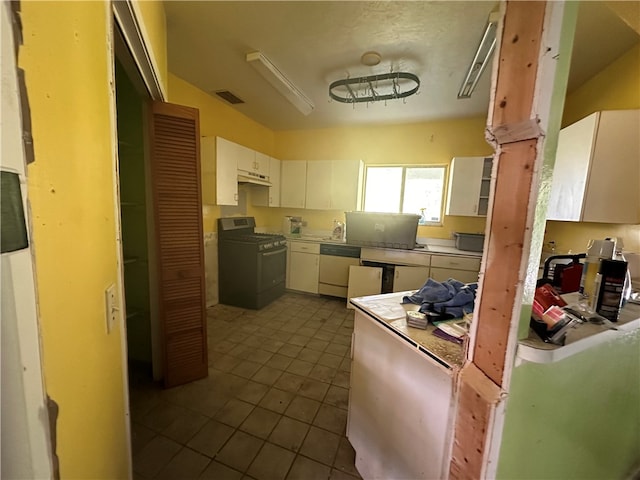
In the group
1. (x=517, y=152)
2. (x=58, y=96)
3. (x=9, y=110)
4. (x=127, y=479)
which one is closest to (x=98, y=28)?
(x=58, y=96)

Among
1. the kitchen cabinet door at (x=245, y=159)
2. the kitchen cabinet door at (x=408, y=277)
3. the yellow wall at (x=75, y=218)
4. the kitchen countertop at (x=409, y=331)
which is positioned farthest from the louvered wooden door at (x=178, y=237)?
the kitchen cabinet door at (x=408, y=277)

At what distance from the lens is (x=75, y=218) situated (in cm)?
60

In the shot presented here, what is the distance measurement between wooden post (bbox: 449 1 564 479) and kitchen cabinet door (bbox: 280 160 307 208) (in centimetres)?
348

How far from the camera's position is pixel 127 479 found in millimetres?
962

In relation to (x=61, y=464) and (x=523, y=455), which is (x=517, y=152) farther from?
(x=61, y=464)

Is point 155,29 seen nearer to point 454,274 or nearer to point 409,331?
point 409,331

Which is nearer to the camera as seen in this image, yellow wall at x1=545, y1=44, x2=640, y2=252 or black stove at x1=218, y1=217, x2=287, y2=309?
yellow wall at x1=545, y1=44, x2=640, y2=252

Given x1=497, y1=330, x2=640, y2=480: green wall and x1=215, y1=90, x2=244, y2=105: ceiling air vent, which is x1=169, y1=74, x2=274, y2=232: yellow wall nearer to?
x1=215, y1=90, x2=244, y2=105: ceiling air vent

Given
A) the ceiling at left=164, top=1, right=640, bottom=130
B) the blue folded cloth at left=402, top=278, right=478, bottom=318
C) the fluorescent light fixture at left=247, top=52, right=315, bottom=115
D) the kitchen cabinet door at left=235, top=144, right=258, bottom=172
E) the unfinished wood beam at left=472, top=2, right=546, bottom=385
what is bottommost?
the blue folded cloth at left=402, top=278, right=478, bottom=318

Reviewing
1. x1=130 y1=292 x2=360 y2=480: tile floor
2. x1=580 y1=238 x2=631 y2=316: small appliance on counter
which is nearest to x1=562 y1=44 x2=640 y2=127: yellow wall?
x1=580 y1=238 x2=631 y2=316: small appliance on counter

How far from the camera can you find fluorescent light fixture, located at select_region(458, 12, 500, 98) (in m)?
1.64

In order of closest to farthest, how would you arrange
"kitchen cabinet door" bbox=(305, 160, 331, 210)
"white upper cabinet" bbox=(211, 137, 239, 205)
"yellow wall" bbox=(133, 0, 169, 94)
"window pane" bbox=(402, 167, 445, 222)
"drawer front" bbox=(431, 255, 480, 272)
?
"yellow wall" bbox=(133, 0, 169, 94)
"white upper cabinet" bbox=(211, 137, 239, 205)
"drawer front" bbox=(431, 255, 480, 272)
"window pane" bbox=(402, 167, 445, 222)
"kitchen cabinet door" bbox=(305, 160, 331, 210)

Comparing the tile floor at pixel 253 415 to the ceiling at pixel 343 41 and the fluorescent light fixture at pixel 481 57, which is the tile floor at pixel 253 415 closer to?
the fluorescent light fixture at pixel 481 57

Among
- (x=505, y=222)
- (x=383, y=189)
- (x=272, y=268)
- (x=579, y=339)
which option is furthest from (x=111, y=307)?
(x=383, y=189)
